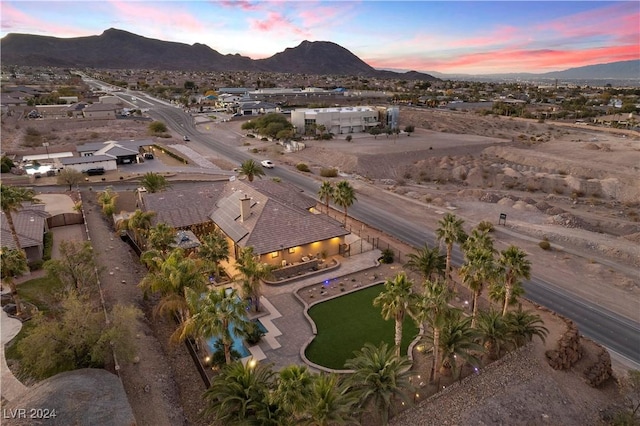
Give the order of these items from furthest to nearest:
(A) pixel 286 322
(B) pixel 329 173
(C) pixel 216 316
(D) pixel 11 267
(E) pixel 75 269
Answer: (B) pixel 329 173
(A) pixel 286 322
(E) pixel 75 269
(D) pixel 11 267
(C) pixel 216 316

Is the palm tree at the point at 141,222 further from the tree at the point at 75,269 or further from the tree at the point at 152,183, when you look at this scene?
the tree at the point at 152,183

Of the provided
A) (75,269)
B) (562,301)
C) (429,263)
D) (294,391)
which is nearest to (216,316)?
(294,391)

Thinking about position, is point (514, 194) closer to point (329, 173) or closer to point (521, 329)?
point (329, 173)

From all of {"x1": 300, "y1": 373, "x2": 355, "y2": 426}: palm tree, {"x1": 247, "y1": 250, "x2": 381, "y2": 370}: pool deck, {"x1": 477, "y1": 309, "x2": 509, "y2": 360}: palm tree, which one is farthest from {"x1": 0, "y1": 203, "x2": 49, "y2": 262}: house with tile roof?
{"x1": 477, "y1": 309, "x2": 509, "y2": 360}: palm tree

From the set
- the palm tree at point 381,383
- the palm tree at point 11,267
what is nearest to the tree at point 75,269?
the palm tree at point 11,267

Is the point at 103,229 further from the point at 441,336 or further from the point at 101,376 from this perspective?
the point at 441,336

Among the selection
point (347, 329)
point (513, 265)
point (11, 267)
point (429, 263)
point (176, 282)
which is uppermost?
point (513, 265)

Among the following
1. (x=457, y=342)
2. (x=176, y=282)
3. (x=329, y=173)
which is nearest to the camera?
(x=457, y=342)

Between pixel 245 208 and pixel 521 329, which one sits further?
pixel 245 208
